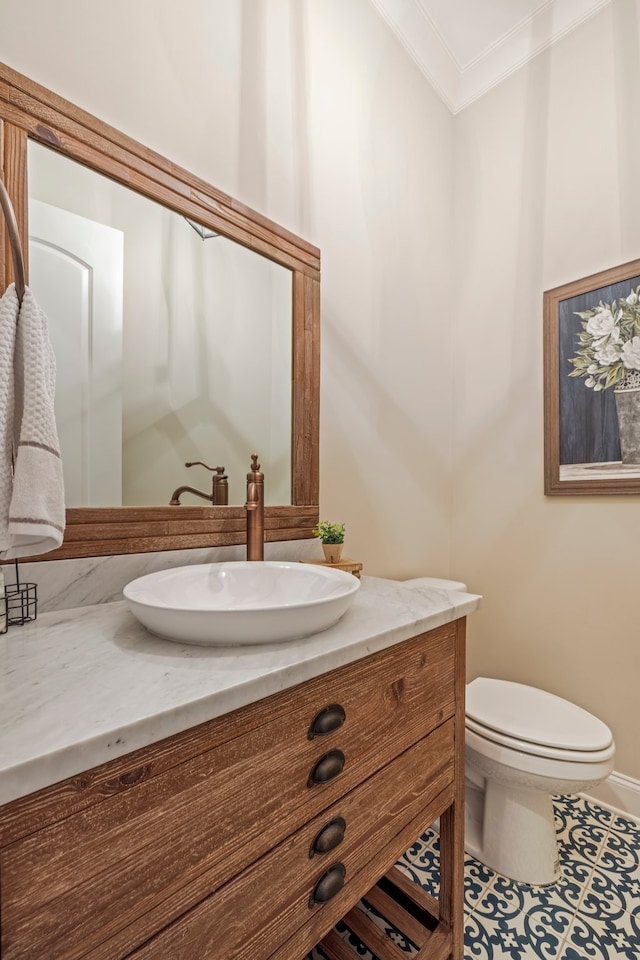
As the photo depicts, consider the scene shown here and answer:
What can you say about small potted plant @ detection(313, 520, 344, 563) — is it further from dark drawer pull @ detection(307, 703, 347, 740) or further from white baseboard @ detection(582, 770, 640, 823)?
white baseboard @ detection(582, 770, 640, 823)

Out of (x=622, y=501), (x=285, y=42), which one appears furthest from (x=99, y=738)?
(x=285, y=42)

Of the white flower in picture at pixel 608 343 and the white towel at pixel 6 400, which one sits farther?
the white flower in picture at pixel 608 343

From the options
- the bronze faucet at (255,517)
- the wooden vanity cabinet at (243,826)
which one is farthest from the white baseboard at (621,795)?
the bronze faucet at (255,517)

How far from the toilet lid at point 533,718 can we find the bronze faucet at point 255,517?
0.86 metres

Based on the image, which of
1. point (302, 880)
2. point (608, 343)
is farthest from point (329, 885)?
point (608, 343)

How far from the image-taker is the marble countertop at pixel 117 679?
1.41 ft

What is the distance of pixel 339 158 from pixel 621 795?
2431 millimetres

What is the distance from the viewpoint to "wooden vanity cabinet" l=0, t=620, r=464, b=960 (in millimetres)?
441

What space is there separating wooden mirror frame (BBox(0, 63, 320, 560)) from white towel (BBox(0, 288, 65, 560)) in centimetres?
32

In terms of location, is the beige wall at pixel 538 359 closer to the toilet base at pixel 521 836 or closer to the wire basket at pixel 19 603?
the toilet base at pixel 521 836

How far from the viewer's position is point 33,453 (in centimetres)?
61

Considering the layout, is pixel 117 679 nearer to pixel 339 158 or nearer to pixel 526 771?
pixel 526 771

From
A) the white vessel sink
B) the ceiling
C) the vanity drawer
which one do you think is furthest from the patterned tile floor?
the ceiling

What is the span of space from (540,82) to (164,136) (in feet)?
5.47
